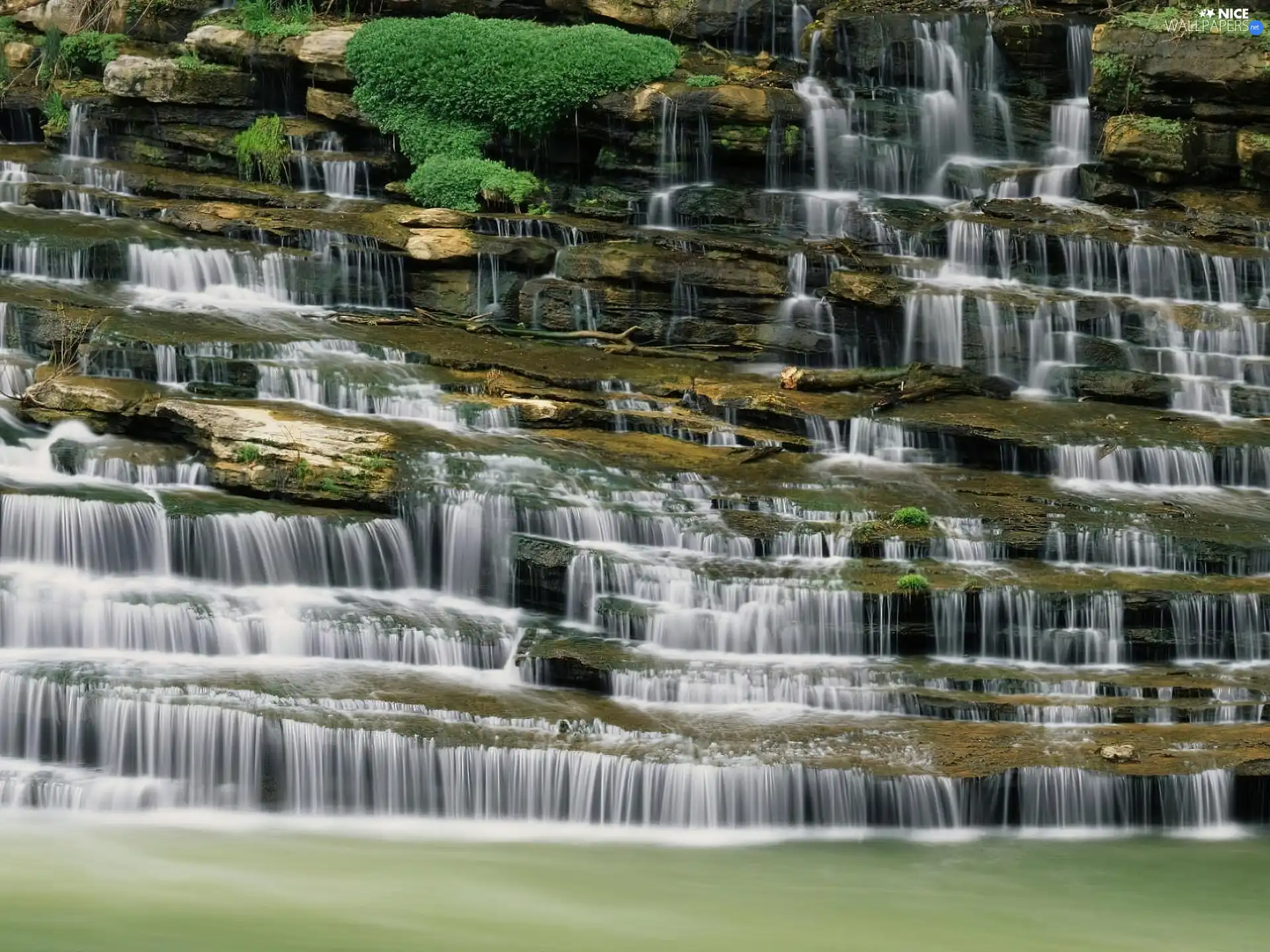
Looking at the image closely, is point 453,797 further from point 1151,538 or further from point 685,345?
point 685,345

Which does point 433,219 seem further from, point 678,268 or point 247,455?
point 247,455

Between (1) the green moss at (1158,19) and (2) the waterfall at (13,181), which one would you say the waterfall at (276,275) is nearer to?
(2) the waterfall at (13,181)

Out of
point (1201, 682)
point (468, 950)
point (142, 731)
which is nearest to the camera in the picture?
point (468, 950)

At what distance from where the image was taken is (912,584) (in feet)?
49.4

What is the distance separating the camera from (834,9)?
2822cm

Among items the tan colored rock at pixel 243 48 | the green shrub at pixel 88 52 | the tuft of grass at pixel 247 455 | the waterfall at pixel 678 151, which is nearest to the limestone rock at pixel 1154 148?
the waterfall at pixel 678 151

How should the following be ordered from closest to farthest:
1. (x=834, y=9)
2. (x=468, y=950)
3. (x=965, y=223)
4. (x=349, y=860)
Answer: (x=468, y=950)
(x=349, y=860)
(x=965, y=223)
(x=834, y=9)

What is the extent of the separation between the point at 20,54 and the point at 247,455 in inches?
597

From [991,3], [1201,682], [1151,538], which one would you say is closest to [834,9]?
[991,3]

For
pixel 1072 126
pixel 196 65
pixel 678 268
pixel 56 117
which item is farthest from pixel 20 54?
pixel 1072 126

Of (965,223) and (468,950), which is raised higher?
(965,223)

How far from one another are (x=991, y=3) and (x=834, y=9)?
2752mm

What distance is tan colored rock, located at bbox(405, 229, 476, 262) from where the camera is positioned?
22203mm

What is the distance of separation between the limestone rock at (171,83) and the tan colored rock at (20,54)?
8.63 feet
